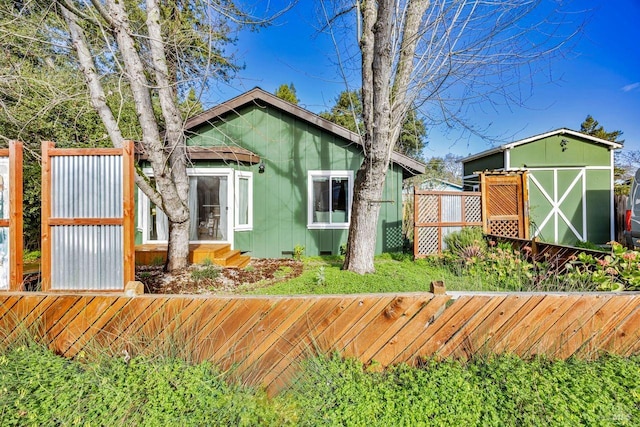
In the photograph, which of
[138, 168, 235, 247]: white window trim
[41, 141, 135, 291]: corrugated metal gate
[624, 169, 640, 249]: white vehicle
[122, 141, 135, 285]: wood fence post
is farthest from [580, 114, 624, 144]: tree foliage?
[41, 141, 135, 291]: corrugated metal gate

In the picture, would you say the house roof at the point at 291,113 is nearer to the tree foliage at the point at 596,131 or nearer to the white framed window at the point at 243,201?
the white framed window at the point at 243,201

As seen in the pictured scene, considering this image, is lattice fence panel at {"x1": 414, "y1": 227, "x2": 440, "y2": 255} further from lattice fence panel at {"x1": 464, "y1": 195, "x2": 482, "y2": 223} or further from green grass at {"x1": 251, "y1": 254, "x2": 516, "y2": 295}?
lattice fence panel at {"x1": 464, "y1": 195, "x2": 482, "y2": 223}

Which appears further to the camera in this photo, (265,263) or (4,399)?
(265,263)

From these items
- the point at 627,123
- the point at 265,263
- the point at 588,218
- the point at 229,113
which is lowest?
Answer: the point at 265,263

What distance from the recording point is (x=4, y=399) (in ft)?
6.24

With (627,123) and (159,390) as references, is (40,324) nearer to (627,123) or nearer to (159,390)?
(159,390)

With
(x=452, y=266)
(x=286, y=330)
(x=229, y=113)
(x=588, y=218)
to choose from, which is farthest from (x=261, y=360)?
(x=588, y=218)

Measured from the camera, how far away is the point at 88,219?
2.86m

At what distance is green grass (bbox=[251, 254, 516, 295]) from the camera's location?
174 inches

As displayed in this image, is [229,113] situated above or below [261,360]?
above

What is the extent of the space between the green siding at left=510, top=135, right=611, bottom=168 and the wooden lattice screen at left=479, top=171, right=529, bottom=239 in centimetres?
316

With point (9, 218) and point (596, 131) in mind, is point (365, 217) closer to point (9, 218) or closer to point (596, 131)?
point (9, 218)

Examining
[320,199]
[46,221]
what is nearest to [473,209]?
[320,199]

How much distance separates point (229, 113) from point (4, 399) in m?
8.01
